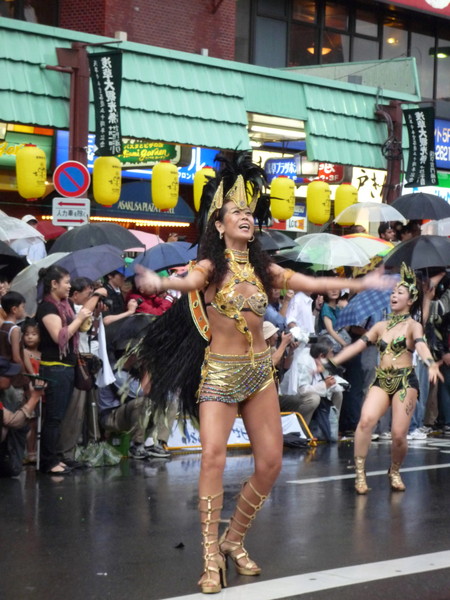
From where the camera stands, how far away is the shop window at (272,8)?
25375 mm

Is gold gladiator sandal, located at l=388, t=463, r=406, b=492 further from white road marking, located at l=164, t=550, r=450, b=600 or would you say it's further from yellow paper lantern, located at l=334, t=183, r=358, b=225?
yellow paper lantern, located at l=334, t=183, r=358, b=225

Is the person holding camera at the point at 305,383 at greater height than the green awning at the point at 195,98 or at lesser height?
lesser

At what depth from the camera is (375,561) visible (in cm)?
723

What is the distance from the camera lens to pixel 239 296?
6719 mm

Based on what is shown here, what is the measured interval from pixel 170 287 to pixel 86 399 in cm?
547

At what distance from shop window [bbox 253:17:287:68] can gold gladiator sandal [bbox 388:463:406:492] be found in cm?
1614

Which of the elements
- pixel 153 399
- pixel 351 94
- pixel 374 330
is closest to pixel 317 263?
pixel 374 330

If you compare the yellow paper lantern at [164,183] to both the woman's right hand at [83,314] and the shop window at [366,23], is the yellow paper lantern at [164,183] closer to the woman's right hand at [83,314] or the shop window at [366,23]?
the woman's right hand at [83,314]

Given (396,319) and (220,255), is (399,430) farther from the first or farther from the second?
(220,255)

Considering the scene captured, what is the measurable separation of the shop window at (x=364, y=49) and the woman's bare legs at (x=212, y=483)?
22.1 meters

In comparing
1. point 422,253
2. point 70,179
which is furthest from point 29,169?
point 422,253

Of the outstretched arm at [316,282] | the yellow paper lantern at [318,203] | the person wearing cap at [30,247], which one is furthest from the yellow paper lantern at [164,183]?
the outstretched arm at [316,282]

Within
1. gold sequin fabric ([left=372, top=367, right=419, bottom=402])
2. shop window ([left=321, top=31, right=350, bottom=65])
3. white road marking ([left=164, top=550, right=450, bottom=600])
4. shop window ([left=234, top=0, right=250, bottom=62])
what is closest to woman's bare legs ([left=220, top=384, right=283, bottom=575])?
white road marking ([left=164, top=550, right=450, bottom=600])

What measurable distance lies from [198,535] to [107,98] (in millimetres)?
10786
